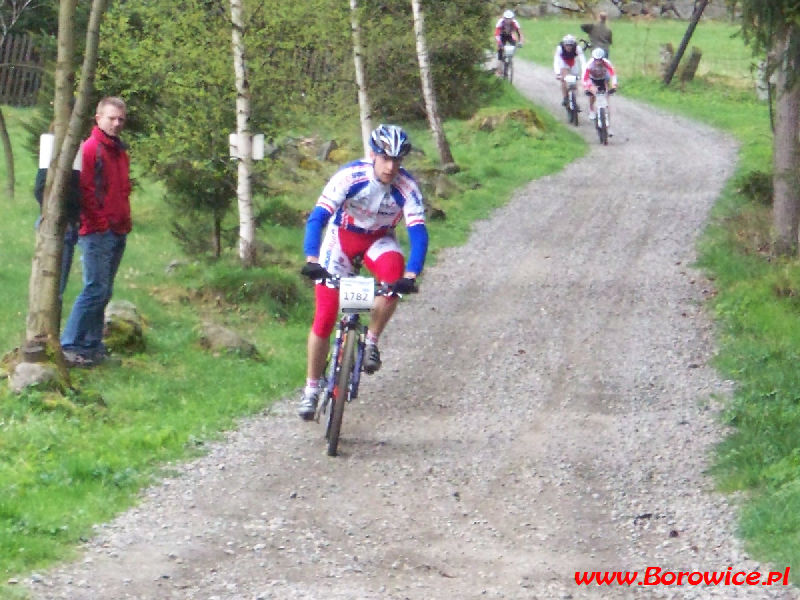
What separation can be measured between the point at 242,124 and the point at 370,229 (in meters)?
5.34

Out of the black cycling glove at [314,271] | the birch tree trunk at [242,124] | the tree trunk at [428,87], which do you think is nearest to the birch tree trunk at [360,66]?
the tree trunk at [428,87]

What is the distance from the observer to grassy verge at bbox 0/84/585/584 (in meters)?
7.32

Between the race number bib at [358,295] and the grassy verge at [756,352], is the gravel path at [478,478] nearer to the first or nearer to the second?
the grassy verge at [756,352]

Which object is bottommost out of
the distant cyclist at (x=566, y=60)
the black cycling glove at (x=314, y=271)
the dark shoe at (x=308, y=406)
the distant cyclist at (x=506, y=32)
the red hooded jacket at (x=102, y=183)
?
the dark shoe at (x=308, y=406)

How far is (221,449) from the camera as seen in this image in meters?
8.81

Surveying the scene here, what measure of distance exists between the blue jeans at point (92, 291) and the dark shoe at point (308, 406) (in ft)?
6.97

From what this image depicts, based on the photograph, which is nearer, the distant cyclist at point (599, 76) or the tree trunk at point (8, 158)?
the tree trunk at point (8, 158)

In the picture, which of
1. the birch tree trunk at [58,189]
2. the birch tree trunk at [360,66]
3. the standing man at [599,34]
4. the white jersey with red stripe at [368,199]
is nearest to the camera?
the white jersey with red stripe at [368,199]

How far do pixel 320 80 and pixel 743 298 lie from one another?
25.5 feet

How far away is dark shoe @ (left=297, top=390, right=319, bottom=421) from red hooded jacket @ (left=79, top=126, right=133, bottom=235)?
90.6 inches

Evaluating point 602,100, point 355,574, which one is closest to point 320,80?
point 602,100

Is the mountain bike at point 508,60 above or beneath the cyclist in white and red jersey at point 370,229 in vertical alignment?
above

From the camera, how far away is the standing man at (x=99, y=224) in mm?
10312

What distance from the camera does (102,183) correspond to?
10.4m
